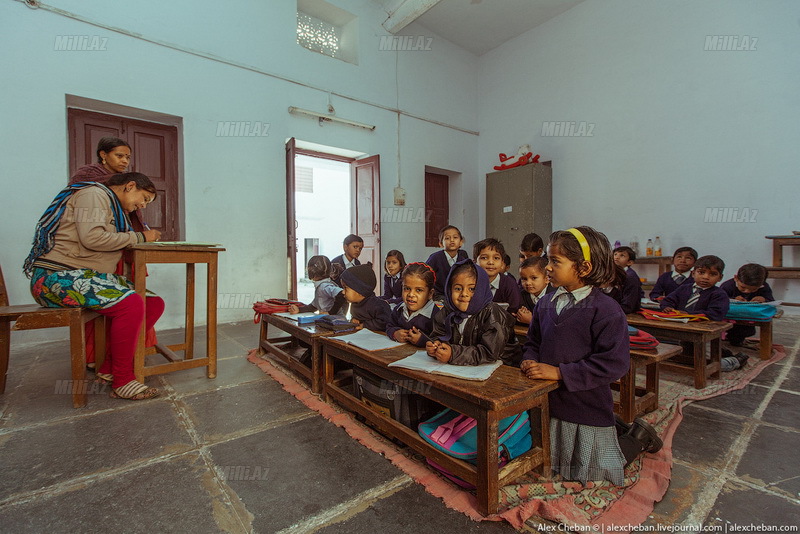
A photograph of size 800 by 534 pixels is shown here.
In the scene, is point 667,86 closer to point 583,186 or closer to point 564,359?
point 583,186

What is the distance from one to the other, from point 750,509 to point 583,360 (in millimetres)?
678

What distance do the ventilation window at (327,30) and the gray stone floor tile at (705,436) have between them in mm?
6247

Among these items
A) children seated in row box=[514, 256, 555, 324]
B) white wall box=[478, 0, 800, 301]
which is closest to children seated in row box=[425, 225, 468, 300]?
children seated in row box=[514, 256, 555, 324]

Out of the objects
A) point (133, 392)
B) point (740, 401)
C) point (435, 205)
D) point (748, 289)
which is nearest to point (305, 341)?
point (133, 392)

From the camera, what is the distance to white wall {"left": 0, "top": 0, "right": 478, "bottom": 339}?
11.8 ft

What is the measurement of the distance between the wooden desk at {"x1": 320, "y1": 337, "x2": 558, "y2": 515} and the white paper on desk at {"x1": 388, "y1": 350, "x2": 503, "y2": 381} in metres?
0.02

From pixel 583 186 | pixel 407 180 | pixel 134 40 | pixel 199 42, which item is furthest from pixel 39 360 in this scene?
pixel 583 186

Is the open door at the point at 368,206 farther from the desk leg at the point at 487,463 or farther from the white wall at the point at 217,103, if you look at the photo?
the desk leg at the point at 487,463

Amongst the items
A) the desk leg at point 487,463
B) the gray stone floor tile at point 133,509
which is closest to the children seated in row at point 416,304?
the desk leg at point 487,463

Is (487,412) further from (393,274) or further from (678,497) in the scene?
Answer: (393,274)

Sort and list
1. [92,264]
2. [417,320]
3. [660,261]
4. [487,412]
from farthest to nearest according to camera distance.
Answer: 1. [660,261]
2. [92,264]
3. [417,320]
4. [487,412]

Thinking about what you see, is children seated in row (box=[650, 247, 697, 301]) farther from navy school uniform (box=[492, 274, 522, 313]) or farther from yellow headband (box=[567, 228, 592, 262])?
yellow headband (box=[567, 228, 592, 262])

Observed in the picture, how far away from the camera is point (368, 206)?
627 cm

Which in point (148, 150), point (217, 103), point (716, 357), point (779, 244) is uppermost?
point (217, 103)
